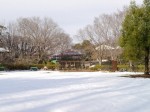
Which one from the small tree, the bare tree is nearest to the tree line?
the bare tree

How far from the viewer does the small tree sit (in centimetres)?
2330

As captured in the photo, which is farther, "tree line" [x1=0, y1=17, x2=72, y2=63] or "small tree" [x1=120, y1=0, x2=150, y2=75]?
"tree line" [x1=0, y1=17, x2=72, y2=63]

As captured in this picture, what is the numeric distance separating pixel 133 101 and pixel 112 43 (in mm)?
45793

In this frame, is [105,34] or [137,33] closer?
[137,33]

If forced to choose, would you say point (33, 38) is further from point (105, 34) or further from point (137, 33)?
point (137, 33)

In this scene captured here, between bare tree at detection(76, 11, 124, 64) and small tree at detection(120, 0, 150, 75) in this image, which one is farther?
bare tree at detection(76, 11, 124, 64)

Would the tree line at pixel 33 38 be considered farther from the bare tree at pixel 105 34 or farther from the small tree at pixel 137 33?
the small tree at pixel 137 33

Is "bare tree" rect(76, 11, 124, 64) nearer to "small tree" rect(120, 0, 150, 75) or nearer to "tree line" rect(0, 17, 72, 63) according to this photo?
"tree line" rect(0, 17, 72, 63)

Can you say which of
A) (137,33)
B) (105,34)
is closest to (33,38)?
(105,34)

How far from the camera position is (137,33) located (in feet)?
76.2

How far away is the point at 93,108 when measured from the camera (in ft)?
27.0

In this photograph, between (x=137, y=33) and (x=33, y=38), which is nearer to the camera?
(x=137, y=33)

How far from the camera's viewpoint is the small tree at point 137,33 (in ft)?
76.4

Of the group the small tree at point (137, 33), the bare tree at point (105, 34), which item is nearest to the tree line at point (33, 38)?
the bare tree at point (105, 34)
